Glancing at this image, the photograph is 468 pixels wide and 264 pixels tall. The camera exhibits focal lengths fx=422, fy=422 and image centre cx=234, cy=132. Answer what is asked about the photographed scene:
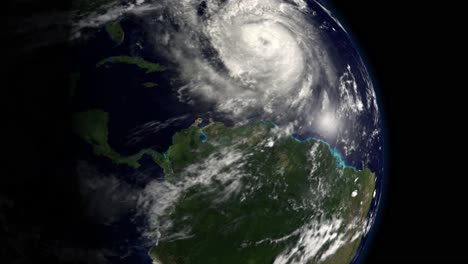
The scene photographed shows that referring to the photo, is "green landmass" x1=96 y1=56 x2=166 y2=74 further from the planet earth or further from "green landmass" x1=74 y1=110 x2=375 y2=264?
"green landmass" x1=74 y1=110 x2=375 y2=264

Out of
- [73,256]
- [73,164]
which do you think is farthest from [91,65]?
[73,256]

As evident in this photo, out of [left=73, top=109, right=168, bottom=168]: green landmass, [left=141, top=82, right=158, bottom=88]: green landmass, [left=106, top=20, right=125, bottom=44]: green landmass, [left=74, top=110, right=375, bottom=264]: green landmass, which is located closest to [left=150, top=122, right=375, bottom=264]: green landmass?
[left=74, top=110, right=375, bottom=264]: green landmass

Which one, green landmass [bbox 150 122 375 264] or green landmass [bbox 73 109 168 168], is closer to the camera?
green landmass [bbox 73 109 168 168]

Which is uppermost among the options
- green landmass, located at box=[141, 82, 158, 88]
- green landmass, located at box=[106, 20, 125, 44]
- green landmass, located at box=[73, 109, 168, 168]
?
green landmass, located at box=[106, 20, 125, 44]

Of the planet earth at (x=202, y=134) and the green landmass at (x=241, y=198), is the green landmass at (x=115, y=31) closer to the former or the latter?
the planet earth at (x=202, y=134)

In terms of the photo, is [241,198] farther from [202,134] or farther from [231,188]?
[202,134]

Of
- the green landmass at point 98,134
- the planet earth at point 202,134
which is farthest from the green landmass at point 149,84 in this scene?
the green landmass at point 98,134

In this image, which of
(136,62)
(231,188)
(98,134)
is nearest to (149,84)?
(136,62)
